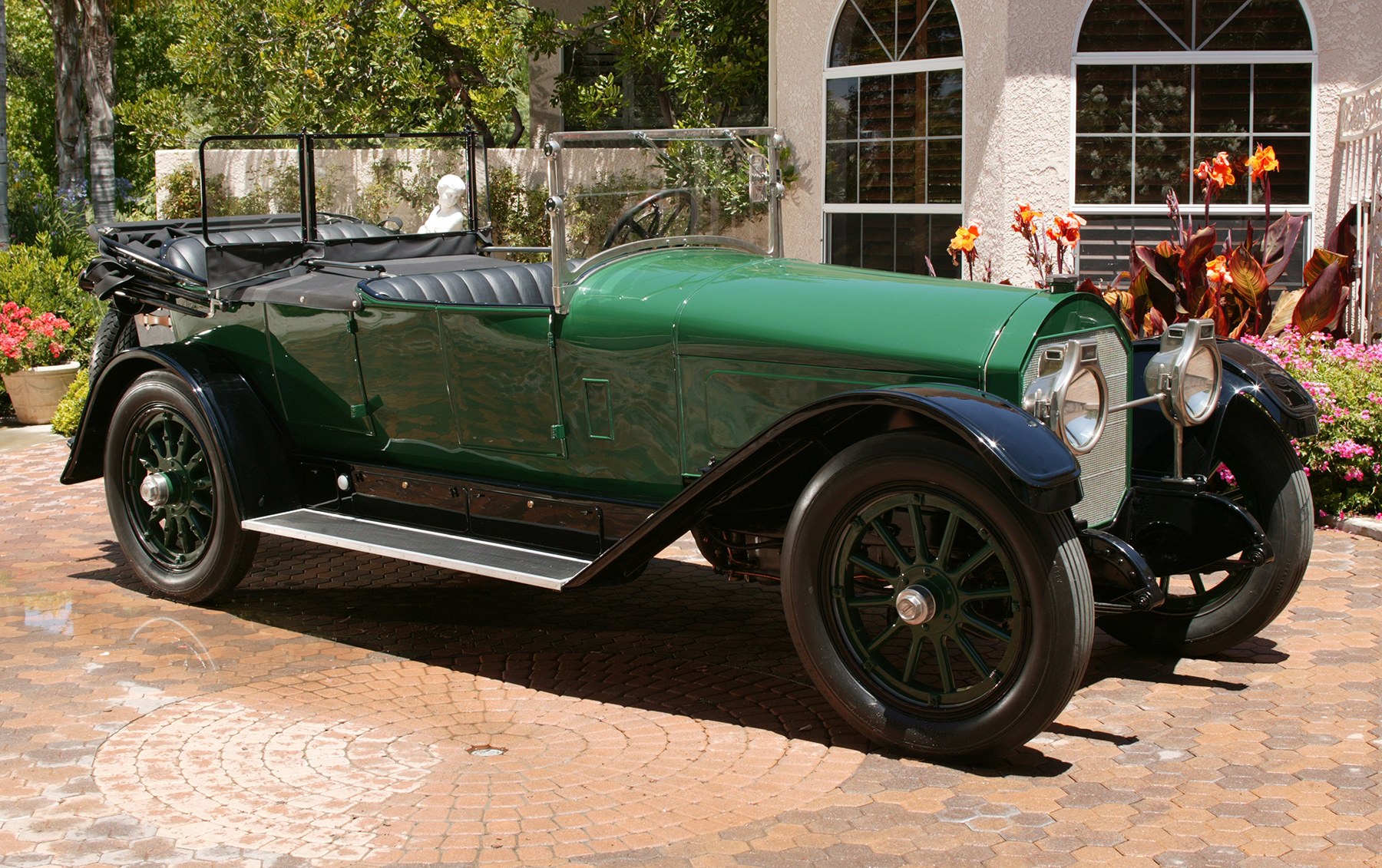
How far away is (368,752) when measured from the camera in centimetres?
402

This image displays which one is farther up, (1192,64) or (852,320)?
(1192,64)

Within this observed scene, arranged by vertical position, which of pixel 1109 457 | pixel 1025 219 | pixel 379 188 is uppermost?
pixel 379 188

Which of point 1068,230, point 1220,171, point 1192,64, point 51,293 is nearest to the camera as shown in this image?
point 1068,230

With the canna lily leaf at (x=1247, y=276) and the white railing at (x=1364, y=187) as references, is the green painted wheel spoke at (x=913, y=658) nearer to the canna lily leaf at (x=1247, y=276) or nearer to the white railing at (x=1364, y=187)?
the canna lily leaf at (x=1247, y=276)

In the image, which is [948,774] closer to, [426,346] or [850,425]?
[850,425]

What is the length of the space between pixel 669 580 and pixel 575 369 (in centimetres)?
151

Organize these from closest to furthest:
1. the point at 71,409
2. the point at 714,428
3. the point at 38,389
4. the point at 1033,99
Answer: the point at 714,428, the point at 1033,99, the point at 71,409, the point at 38,389

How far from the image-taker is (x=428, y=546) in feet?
15.9

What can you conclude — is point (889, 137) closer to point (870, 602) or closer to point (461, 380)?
point (461, 380)

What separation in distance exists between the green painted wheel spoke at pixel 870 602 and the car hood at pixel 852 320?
667 mm

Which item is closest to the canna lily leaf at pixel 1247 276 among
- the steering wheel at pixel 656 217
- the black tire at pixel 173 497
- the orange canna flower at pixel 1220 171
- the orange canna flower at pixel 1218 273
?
the orange canna flower at pixel 1218 273

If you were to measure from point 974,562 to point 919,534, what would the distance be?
169mm

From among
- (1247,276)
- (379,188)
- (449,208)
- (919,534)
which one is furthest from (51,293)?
(919,534)

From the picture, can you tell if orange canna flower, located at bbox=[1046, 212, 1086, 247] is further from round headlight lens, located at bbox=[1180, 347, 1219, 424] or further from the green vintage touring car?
round headlight lens, located at bbox=[1180, 347, 1219, 424]
